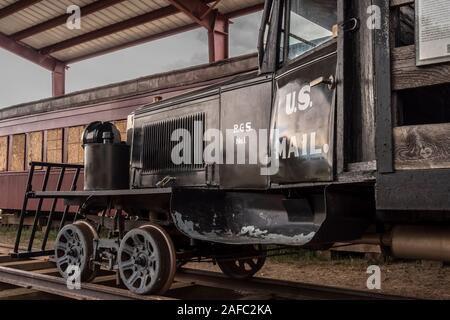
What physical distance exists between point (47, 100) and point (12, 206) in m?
2.56

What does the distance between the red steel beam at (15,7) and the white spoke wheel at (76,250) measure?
38.7ft

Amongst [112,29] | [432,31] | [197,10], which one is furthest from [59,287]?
[112,29]

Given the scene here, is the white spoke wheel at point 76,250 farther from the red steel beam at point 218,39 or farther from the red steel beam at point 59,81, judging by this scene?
the red steel beam at point 59,81

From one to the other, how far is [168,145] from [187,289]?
130 centimetres

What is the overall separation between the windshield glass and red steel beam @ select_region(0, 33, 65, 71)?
52.4 feet

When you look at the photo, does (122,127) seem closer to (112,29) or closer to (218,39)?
(218,39)

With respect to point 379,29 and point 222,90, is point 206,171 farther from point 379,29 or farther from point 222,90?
point 379,29

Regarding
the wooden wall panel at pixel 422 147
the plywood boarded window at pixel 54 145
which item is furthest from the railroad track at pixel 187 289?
the plywood boarded window at pixel 54 145

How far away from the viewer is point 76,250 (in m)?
4.55

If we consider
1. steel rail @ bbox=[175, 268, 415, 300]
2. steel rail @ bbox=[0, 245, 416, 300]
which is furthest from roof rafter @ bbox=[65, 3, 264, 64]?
steel rail @ bbox=[0, 245, 416, 300]

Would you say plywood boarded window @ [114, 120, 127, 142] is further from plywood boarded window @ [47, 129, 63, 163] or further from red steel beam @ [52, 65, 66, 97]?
red steel beam @ [52, 65, 66, 97]

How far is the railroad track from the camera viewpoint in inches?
153

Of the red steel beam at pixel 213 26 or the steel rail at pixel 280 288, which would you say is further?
the red steel beam at pixel 213 26

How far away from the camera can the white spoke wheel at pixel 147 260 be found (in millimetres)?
3607
